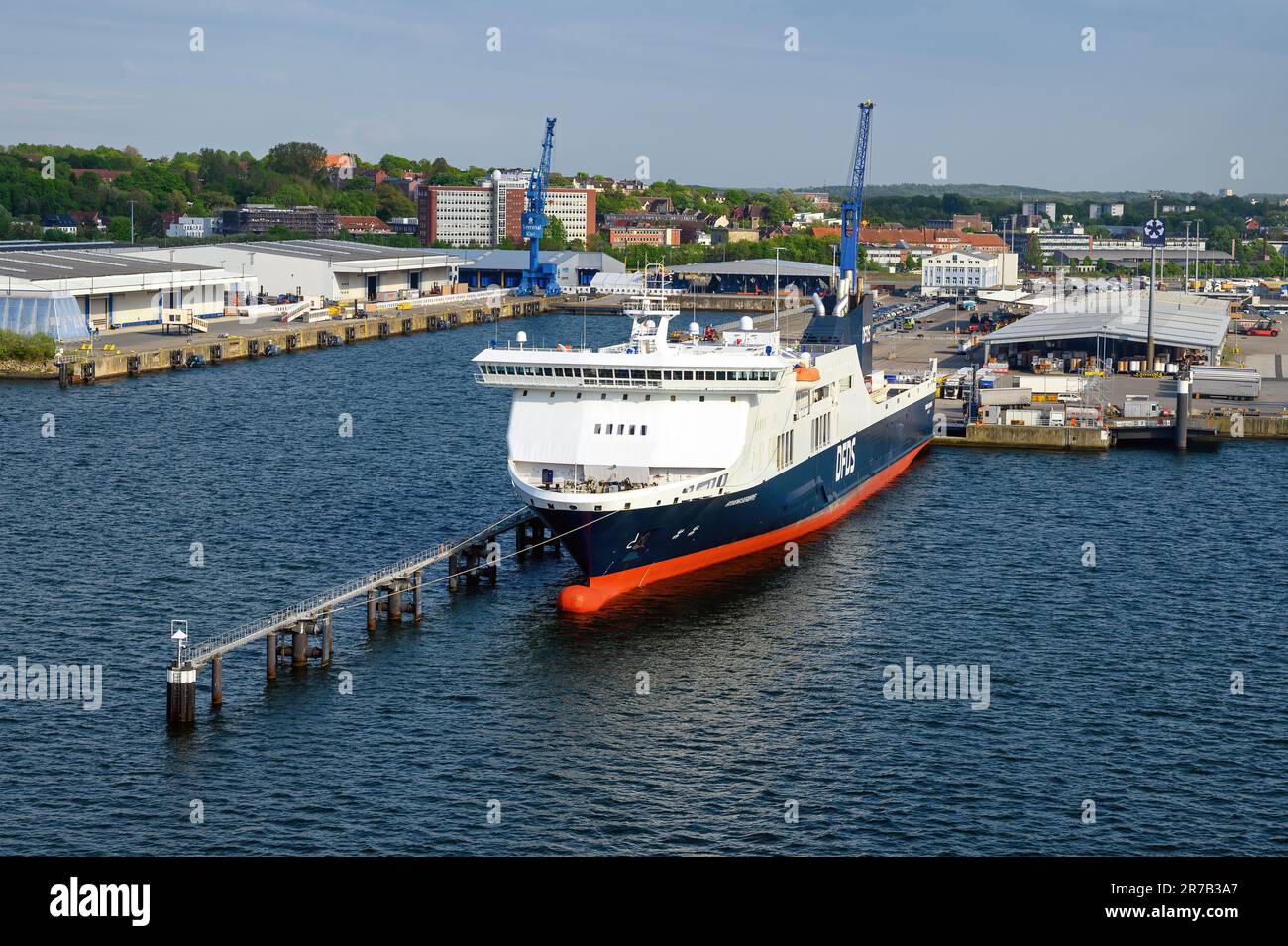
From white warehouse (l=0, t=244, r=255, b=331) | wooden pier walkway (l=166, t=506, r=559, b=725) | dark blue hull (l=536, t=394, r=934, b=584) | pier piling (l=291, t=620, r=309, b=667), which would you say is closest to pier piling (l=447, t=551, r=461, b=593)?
wooden pier walkway (l=166, t=506, r=559, b=725)

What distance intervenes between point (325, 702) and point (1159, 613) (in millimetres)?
22416

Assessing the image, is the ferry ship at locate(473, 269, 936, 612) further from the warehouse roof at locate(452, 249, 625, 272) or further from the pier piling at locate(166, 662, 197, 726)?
the warehouse roof at locate(452, 249, 625, 272)

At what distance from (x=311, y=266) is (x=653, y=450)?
99304 millimetres

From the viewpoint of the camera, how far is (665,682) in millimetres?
35656

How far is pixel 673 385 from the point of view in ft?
147

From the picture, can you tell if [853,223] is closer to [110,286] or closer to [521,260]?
[110,286]

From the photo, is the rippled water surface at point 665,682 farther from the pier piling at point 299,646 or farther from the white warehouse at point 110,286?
the white warehouse at point 110,286

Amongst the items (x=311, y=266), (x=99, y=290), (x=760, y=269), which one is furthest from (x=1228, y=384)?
(x=760, y=269)

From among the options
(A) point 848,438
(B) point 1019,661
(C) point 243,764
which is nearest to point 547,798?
(C) point 243,764

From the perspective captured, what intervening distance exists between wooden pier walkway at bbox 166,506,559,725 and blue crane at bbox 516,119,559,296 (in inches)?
4499

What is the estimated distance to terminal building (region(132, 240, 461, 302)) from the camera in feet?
448

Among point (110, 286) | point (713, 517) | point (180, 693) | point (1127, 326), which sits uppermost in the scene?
point (110, 286)

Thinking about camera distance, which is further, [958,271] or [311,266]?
[958,271]

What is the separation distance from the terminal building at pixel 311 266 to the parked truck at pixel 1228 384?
77019mm
